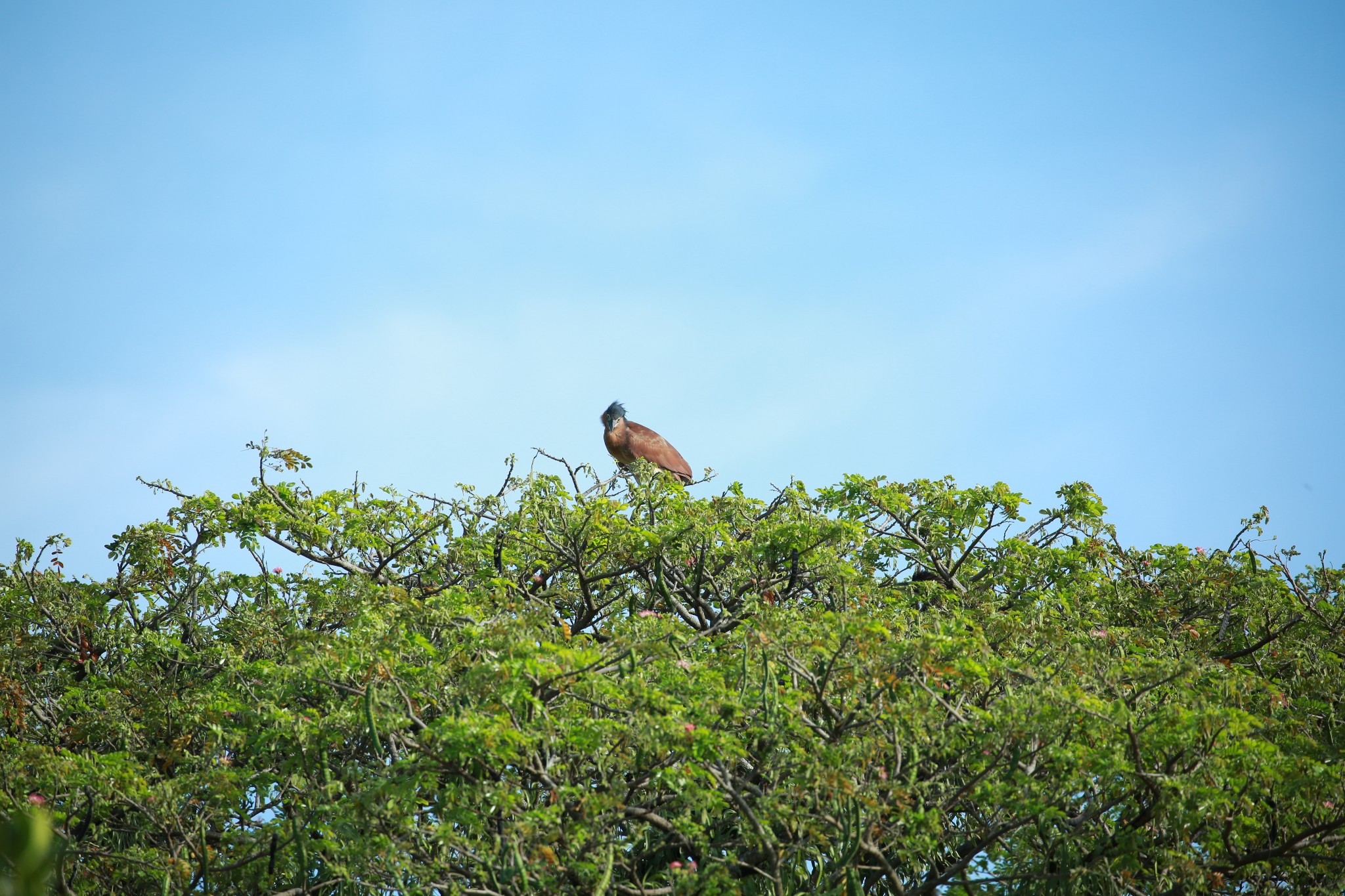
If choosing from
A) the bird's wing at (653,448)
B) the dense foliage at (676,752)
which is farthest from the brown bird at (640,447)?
the dense foliage at (676,752)

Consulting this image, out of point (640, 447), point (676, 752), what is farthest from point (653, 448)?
point (676, 752)

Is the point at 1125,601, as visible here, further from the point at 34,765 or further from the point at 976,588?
the point at 34,765

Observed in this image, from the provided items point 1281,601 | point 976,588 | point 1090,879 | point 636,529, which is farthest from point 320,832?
point 1281,601

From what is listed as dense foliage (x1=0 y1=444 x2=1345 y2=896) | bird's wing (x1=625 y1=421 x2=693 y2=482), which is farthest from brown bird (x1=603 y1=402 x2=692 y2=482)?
dense foliage (x1=0 y1=444 x2=1345 y2=896)

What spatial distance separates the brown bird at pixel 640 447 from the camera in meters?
14.2

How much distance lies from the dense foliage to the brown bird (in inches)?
247

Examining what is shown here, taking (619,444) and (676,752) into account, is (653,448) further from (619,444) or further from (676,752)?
(676,752)

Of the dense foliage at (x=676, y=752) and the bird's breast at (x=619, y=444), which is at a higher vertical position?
the bird's breast at (x=619, y=444)

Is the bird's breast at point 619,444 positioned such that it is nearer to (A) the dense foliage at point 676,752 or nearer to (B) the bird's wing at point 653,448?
(B) the bird's wing at point 653,448

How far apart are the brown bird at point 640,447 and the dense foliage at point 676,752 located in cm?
629

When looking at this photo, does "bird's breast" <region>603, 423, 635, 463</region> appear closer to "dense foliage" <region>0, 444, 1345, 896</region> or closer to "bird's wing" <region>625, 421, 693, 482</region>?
"bird's wing" <region>625, 421, 693, 482</region>

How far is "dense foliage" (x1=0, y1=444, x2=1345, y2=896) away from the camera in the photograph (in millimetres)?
4945

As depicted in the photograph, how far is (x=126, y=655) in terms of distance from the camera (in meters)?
8.24

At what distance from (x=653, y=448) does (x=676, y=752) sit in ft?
30.7
